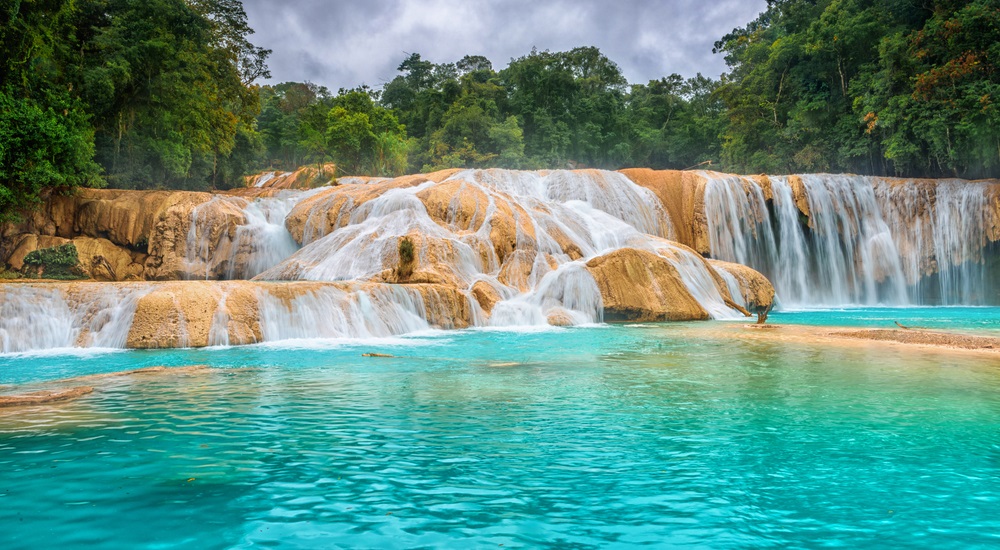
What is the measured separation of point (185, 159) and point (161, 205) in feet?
18.8

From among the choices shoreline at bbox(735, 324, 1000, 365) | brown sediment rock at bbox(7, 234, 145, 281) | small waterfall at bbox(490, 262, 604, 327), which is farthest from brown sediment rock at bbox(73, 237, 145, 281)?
shoreline at bbox(735, 324, 1000, 365)

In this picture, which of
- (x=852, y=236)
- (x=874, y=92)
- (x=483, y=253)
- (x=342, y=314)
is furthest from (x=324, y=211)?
(x=874, y=92)

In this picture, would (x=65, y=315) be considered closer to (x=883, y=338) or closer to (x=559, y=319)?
(x=559, y=319)

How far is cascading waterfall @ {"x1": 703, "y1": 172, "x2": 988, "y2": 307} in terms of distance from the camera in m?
27.4

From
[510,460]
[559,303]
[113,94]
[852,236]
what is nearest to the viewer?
[510,460]

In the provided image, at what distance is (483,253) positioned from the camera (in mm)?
19734

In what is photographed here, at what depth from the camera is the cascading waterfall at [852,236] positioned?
27422 millimetres

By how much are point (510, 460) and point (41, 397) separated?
16.1ft

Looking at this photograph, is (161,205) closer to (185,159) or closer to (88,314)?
(185,159)

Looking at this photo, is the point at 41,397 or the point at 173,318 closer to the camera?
the point at 41,397

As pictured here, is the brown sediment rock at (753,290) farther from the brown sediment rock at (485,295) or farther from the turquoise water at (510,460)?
the turquoise water at (510,460)

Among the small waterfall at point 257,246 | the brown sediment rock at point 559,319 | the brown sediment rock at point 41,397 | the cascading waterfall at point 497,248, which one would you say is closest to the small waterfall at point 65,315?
the brown sediment rock at point 41,397

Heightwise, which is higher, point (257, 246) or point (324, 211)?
point (324, 211)

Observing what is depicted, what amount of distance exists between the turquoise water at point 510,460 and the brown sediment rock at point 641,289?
919 cm
